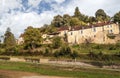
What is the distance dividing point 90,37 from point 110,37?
33.9 ft

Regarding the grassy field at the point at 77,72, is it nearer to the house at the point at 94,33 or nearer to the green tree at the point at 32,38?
the green tree at the point at 32,38

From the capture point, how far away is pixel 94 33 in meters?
106

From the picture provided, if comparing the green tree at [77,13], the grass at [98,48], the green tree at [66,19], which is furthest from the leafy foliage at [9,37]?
the green tree at [77,13]

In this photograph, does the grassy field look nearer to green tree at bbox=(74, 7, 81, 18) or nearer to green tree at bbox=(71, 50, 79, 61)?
green tree at bbox=(71, 50, 79, 61)

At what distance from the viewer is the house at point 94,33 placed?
314 feet

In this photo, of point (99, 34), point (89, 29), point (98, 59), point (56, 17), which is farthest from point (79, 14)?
point (98, 59)

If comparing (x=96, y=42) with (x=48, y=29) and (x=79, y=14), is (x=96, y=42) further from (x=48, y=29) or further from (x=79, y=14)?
(x=79, y=14)

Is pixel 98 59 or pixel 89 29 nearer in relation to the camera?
pixel 98 59

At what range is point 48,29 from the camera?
405 ft

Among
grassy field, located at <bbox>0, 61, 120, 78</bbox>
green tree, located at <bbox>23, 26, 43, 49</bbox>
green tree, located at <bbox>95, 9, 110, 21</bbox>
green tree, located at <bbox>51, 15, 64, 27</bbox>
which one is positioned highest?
green tree, located at <bbox>95, 9, 110, 21</bbox>

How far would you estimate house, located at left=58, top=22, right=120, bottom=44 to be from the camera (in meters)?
95.8

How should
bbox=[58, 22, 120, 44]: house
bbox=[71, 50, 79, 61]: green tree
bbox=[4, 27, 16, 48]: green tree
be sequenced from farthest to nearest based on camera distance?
bbox=[4, 27, 16, 48]: green tree < bbox=[58, 22, 120, 44]: house < bbox=[71, 50, 79, 61]: green tree

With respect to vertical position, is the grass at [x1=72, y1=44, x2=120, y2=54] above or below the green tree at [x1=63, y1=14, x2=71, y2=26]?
below

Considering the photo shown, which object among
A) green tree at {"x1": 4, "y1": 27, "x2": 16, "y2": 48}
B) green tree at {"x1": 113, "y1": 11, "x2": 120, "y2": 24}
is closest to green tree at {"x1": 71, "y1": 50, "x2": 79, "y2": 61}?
green tree at {"x1": 113, "y1": 11, "x2": 120, "y2": 24}
